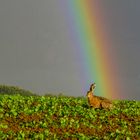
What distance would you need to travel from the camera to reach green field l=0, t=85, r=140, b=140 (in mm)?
25706

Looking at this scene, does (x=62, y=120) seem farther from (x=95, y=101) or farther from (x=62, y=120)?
(x=95, y=101)

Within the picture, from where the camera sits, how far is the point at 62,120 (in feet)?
94.6

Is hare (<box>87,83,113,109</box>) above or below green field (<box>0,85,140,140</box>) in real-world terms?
above

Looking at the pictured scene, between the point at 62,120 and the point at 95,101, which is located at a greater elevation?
the point at 95,101

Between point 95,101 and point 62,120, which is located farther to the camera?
point 95,101

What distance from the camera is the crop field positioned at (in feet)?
84.1

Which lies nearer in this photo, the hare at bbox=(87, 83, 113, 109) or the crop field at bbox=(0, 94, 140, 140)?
the crop field at bbox=(0, 94, 140, 140)

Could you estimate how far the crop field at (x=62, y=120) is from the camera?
84.1ft

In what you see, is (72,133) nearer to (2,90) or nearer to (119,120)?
(119,120)

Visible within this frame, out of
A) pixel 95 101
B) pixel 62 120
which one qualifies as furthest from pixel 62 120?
pixel 95 101

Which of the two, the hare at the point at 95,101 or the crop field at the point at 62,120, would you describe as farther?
the hare at the point at 95,101

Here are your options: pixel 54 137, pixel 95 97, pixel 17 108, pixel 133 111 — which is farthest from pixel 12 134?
pixel 133 111

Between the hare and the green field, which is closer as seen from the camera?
the green field

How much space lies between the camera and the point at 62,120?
28828 millimetres
